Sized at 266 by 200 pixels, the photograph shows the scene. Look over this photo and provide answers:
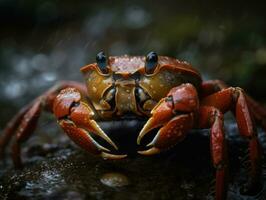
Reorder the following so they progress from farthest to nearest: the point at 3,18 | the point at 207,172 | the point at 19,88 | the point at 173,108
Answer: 1. the point at 3,18
2. the point at 19,88
3. the point at 207,172
4. the point at 173,108

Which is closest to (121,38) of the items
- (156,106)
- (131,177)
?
(131,177)

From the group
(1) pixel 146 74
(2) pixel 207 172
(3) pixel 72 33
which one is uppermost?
(3) pixel 72 33

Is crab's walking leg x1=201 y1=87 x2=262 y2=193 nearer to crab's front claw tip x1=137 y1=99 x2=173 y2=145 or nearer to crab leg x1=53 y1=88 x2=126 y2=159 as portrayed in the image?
crab's front claw tip x1=137 y1=99 x2=173 y2=145

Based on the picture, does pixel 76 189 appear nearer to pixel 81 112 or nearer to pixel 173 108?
pixel 81 112

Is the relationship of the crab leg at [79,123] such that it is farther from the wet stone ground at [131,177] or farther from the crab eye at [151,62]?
the crab eye at [151,62]

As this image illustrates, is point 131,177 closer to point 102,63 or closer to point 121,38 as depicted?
point 102,63

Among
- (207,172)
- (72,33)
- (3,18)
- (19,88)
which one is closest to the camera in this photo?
(207,172)

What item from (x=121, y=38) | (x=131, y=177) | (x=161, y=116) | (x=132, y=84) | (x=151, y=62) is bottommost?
(x=131, y=177)

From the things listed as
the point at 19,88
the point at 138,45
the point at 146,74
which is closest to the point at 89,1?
the point at 138,45
